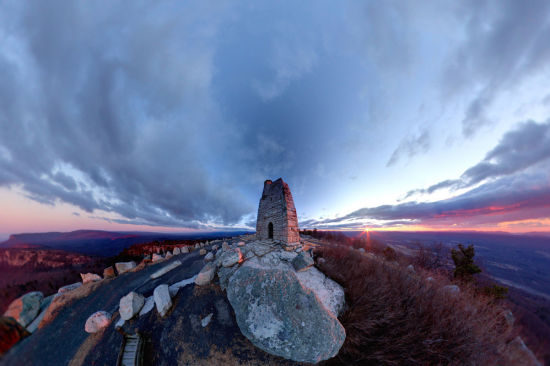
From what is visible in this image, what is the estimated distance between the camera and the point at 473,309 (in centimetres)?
391

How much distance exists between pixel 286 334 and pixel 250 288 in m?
1.07

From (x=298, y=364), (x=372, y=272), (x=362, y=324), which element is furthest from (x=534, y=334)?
(x=298, y=364)

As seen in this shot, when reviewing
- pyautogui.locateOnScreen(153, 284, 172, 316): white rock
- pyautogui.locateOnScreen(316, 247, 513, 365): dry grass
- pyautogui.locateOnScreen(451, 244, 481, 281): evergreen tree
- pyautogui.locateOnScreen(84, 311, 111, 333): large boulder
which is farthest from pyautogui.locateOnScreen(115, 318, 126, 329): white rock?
pyautogui.locateOnScreen(451, 244, 481, 281): evergreen tree

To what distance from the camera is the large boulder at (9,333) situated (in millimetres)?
1534

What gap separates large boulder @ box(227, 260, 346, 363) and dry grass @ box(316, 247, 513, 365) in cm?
69

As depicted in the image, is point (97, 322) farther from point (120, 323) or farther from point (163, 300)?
point (163, 300)

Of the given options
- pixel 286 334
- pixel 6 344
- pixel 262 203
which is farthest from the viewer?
pixel 262 203

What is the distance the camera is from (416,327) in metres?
3.45

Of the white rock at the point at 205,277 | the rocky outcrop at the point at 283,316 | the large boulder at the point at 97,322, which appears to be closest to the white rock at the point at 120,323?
the large boulder at the point at 97,322

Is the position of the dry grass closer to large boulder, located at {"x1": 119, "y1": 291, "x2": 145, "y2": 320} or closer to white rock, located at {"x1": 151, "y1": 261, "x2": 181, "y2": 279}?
large boulder, located at {"x1": 119, "y1": 291, "x2": 145, "y2": 320}

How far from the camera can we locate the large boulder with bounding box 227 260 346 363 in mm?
2787

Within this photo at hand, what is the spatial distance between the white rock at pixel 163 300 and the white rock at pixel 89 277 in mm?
3210

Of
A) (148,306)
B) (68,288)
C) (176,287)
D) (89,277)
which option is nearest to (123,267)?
(89,277)

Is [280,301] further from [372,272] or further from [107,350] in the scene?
[372,272]
